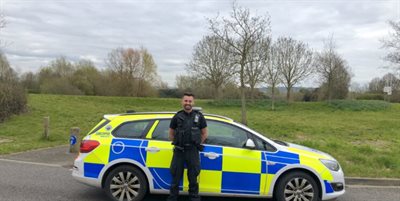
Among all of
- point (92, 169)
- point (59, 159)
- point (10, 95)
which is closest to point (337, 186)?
point (92, 169)

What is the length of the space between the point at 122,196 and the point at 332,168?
3.28 m

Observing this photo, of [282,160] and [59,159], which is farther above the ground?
[282,160]

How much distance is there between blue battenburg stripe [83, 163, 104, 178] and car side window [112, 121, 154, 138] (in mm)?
549

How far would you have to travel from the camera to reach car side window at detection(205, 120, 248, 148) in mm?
5641

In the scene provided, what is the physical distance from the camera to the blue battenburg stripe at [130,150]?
18.2ft

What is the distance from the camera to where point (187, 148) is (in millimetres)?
5230

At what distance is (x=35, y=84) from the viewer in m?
51.1

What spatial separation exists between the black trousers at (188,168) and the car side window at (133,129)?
774mm

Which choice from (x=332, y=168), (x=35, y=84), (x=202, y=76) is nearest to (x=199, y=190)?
(x=332, y=168)

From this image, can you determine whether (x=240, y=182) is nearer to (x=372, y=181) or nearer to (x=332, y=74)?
(x=372, y=181)

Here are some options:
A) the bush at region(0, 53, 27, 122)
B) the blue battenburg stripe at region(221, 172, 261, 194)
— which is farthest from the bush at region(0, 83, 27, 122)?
the blue battenburg stripe at region(221, 172, 261, 194)

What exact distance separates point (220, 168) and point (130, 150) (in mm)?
1396

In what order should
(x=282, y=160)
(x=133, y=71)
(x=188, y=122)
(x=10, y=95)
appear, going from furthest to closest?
1. (x=133, y=71)
2. (x=10, y=95)
3. (x=282, y=160)
4. (x=188, y=122)

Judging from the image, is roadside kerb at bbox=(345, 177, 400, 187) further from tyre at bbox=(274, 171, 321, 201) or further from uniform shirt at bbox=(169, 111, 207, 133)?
uniform shirt at bbox=(169, 111, 207, 133)
